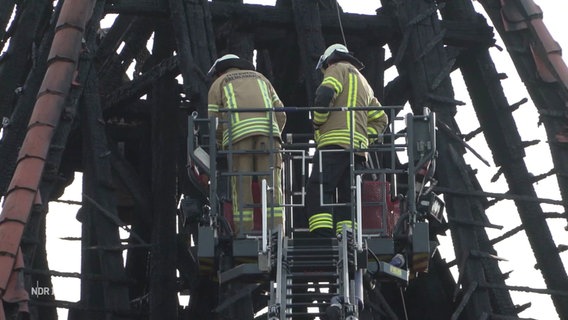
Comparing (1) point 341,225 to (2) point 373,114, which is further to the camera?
(2) point 373,114

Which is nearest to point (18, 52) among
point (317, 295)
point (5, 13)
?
point (5, 13)

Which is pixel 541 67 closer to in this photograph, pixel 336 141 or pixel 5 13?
pixel 336 141

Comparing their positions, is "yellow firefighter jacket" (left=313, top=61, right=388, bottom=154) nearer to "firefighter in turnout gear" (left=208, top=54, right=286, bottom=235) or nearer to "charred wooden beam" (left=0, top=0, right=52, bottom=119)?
"firefighter in turnout gear" (left=208, top=54, right=286, bottom=235)

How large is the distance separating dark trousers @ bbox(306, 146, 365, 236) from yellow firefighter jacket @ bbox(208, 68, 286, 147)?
0.56 meters

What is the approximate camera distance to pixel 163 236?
923 inches

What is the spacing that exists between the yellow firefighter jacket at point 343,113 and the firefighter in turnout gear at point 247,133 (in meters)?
0.46

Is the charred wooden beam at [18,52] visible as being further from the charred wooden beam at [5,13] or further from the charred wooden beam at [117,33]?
the charred wooden beam at [117,33]

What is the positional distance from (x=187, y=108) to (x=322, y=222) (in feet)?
15.0

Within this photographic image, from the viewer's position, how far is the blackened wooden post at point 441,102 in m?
21.2

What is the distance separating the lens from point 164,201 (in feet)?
78.1

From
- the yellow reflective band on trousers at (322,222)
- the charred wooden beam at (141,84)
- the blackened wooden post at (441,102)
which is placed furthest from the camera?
the charred wooden beam at (141,84)

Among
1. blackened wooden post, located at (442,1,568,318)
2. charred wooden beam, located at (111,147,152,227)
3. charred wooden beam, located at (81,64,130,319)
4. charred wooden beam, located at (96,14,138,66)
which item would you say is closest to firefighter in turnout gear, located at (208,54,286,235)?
charred wooden beam, located at (81,64,130,319)

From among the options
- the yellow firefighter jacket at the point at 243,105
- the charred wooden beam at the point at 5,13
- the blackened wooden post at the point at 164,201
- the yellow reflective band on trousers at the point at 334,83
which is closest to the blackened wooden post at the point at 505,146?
the blackened wooden post at the point at 164,201

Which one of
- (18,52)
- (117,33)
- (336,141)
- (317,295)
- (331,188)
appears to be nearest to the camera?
(317,295)
